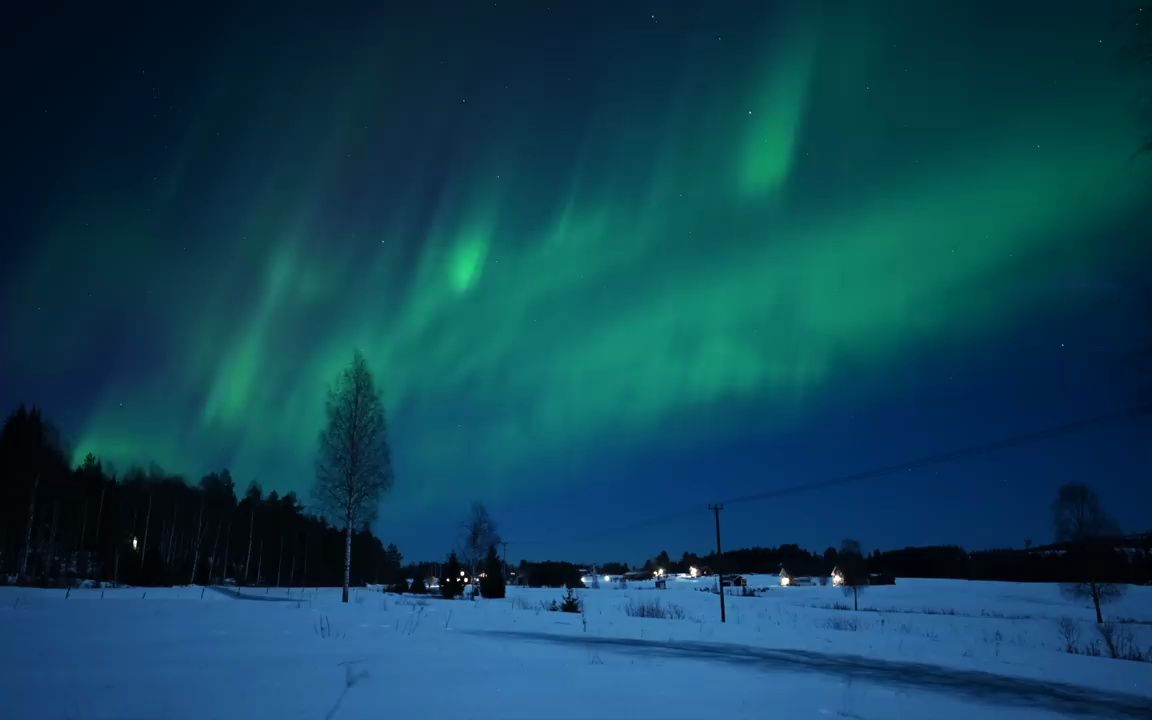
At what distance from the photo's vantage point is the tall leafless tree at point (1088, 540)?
1919 inches

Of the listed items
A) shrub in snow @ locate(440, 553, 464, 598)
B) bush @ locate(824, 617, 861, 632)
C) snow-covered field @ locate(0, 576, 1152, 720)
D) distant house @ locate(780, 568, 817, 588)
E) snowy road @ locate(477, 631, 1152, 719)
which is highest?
snow-covered field @ locate(0, 576, 1152, 720)

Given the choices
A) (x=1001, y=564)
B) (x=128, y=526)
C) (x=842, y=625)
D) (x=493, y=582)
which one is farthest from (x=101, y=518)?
(x=1001, y=564)

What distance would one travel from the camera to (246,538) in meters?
77.6

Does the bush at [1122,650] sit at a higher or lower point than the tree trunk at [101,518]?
lower

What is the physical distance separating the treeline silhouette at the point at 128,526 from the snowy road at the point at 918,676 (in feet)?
126

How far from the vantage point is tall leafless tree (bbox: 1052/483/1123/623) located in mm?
48750

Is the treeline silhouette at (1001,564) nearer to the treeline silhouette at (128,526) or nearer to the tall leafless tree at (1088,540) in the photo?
the tall leafless tree at (1088,540)

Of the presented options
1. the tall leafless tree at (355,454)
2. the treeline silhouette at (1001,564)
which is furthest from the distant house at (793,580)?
the tall leafless tree at (355,454)

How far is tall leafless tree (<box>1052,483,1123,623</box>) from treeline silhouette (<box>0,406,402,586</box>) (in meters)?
70.8

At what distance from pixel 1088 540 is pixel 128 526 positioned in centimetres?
8856

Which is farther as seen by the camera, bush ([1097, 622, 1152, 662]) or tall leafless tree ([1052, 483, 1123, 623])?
tall leafless tree ([1052, 483, 1123, 623])

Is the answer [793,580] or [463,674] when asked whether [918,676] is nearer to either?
[463,674]

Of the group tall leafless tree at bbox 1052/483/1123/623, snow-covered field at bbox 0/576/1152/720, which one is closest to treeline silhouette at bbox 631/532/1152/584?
tall leafless tree at bbox 1052/483/1123/623

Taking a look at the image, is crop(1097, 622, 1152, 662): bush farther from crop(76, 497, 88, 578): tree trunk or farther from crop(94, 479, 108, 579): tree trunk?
crop(94, 479, 108, 579): tree trunk
